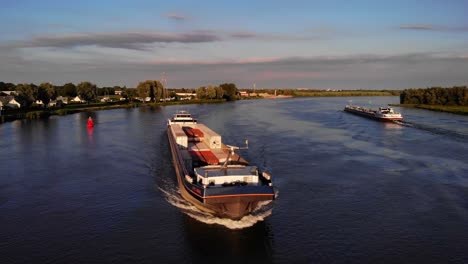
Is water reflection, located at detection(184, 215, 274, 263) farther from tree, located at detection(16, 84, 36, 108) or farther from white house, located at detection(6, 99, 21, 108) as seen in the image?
white house, located at detection(6, 99, 21, 108)

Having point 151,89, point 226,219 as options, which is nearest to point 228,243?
point 226,219

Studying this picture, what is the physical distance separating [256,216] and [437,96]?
107 m

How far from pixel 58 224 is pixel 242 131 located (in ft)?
125

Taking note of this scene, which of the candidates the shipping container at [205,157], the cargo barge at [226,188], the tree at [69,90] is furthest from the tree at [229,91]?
the cargo barge at [226,188]

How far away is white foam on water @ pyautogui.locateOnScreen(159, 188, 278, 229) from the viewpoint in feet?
66.5

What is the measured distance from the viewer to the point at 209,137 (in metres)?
35.6

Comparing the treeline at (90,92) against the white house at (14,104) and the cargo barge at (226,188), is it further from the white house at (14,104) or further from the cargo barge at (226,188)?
the cargo barge at (226,188)

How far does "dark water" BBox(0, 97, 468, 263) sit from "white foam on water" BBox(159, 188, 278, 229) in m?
0.10

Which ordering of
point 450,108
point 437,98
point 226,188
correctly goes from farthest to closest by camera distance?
point 437,98, point 450,108, point 226,188

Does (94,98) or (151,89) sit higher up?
(151,89)

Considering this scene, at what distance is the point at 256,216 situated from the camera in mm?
→ 21328

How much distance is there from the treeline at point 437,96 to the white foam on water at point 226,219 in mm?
98477

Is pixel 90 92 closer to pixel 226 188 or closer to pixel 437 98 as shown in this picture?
pixel 437 98

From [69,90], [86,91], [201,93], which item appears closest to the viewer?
[86,91]
